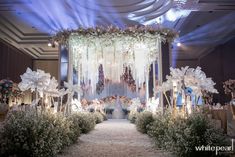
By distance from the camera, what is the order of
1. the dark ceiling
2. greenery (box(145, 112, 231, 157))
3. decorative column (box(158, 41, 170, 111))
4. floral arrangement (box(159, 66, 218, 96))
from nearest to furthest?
greenery (box(145, 112, 231, 157))
floral arrangement (box(159, 66, 218, 96))
decorative column (box(158, 41, 170, 111))
the dark ceiling

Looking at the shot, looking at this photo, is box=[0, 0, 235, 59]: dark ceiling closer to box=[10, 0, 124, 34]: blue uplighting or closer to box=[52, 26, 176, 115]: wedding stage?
box=[10, 0, 124, 34]: blue uplighting

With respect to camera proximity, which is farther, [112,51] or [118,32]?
[112,51]

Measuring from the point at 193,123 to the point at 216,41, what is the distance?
38.9ft

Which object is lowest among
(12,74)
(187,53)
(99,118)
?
(99,118)

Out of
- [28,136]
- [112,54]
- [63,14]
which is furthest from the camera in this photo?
[63,14]

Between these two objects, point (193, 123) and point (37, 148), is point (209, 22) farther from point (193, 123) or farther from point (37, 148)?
point (37, 148)

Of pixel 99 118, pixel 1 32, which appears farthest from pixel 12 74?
pixel 99 118

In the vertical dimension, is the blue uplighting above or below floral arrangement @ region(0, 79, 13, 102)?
above

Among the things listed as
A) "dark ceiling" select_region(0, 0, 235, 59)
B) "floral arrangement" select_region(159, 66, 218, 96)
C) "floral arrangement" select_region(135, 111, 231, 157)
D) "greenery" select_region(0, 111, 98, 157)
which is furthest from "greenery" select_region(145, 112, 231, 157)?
"dark ceiling" select_region(0, 0, 235, 59)

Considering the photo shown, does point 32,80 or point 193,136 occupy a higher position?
point 32,80

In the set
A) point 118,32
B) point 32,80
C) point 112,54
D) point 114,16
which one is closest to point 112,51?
point 112,54

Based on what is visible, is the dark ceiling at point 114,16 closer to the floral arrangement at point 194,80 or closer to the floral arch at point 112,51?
the floral arch at point 112,51

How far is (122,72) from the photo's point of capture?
377 inches

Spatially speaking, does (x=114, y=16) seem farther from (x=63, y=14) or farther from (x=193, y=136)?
(x=193, y=136)
